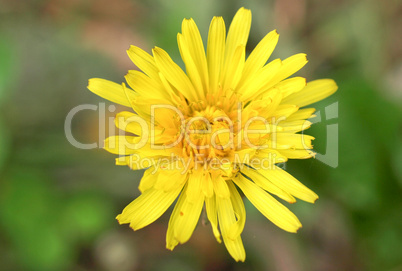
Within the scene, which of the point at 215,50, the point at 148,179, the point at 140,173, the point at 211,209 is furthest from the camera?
the point at 140,173

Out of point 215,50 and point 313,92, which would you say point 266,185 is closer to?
point 313,92

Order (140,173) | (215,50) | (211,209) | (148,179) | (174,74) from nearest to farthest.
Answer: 1. (148,179)
2. (211,209)
3. (174,74)
4. (215,50)
5. (140,173)

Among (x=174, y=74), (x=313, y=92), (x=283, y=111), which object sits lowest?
(x=283, y=111)

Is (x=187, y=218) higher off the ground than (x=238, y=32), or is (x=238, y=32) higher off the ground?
(x=238, y=32)

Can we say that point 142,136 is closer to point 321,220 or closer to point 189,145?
point 189,145

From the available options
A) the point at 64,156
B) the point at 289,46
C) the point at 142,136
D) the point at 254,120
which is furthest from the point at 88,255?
the point at 289,46

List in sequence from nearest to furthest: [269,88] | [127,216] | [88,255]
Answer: [127,216] → [269,88] → [88,255]

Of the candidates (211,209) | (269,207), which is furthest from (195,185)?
(269,207)
